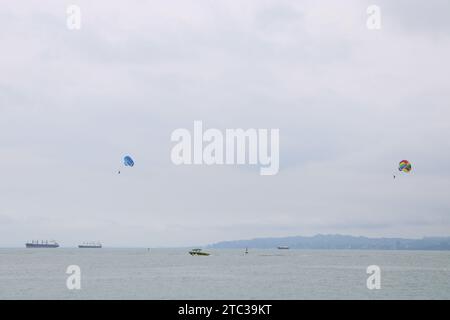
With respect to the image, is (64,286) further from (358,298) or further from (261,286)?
(358,298)

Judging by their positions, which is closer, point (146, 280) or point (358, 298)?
point (358, 298)
